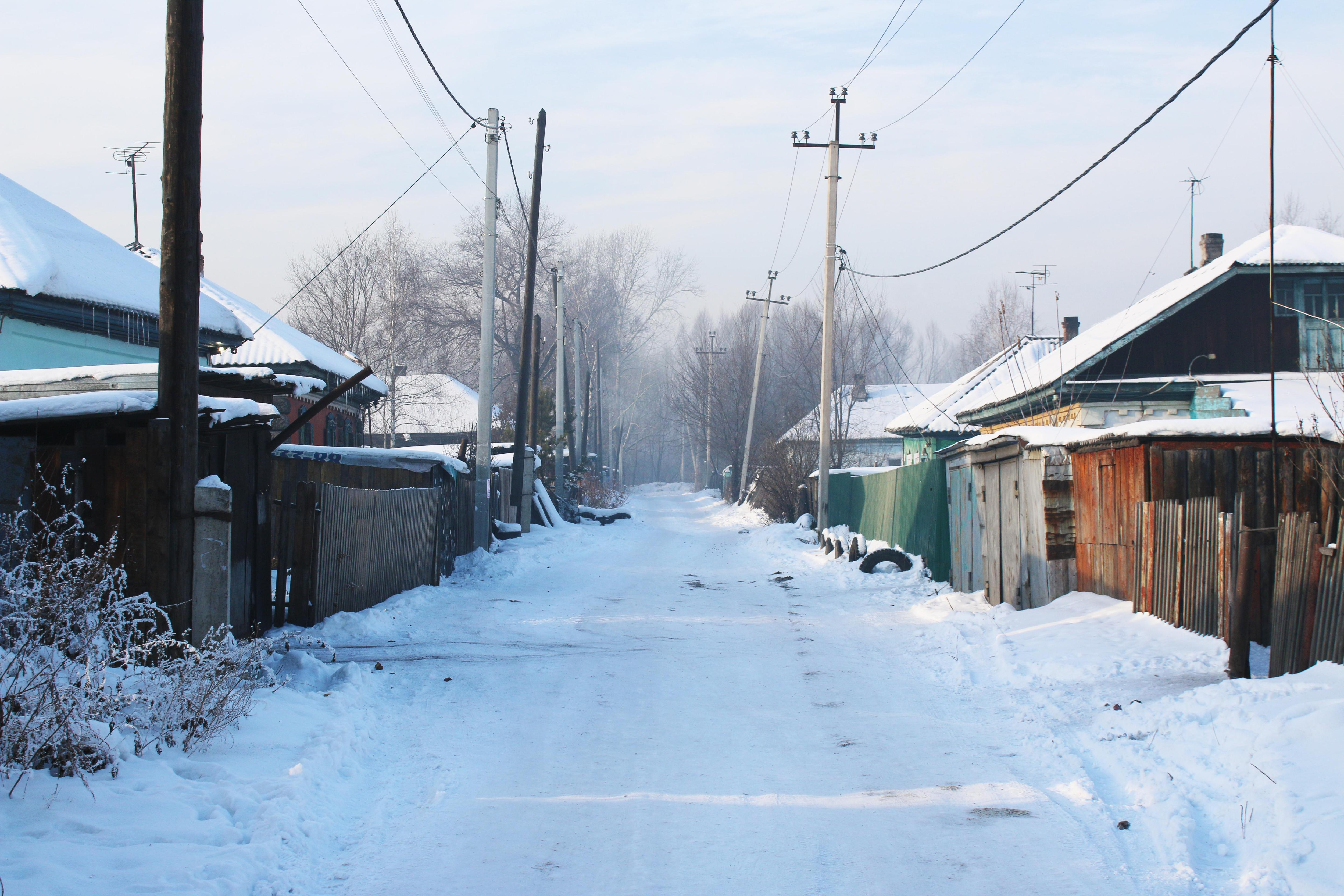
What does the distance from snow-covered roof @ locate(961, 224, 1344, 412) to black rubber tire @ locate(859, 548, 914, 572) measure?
5649mm

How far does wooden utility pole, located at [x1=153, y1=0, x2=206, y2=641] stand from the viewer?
22.9 feet

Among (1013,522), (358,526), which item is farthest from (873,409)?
(358,526)

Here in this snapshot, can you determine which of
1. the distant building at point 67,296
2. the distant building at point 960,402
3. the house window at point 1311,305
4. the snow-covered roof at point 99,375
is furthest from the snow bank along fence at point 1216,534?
the distant building at point 960,402

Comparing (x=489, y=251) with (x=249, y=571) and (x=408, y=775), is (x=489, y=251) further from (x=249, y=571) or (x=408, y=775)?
Result: (x=408, y=775)

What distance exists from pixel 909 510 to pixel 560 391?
19432mm

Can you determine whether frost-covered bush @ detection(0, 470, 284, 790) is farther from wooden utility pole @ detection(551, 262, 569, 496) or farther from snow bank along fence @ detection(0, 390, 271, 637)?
wooden utility pole @ detection(551, 262, 569, 496)

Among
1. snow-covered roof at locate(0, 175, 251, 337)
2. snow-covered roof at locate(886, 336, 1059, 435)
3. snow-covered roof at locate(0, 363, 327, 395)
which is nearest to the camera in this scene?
snow-covered roof at locate(0, 363, 327, 395)

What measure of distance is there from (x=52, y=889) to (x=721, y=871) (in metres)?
2.64

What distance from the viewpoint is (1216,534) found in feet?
25.5

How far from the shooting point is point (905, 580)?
15531 mm

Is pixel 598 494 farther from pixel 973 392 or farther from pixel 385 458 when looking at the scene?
pixel 385 458

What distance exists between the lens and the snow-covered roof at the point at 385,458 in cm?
1467

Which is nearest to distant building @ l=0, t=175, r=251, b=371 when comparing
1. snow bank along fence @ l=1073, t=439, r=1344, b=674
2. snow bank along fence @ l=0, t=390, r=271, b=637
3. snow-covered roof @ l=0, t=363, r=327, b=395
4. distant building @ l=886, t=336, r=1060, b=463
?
snow-covered roof @ l=0, t=363, r=327, b=395

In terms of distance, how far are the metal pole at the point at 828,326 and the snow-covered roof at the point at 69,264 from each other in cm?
1282
